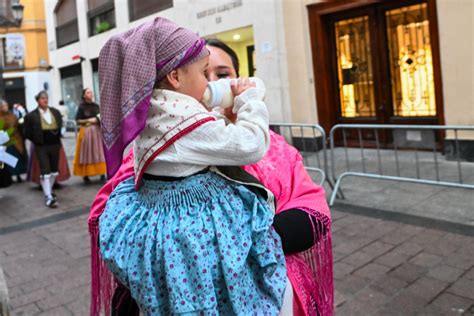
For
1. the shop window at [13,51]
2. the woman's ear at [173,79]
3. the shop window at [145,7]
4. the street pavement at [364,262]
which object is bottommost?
the street pavement at [364,262]

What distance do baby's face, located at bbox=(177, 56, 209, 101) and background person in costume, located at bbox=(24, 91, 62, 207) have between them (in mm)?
6783

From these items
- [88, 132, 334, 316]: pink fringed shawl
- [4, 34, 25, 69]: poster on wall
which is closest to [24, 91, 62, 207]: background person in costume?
[88, 132, 334, 316]: pink fringed shawl

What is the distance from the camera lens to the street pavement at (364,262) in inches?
132

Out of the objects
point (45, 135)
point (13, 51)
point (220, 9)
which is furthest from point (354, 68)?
point (13, 51)

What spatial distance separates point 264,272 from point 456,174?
6.16 meters

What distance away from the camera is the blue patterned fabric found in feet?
3.95

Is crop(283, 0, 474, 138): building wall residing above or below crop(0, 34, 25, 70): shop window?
below

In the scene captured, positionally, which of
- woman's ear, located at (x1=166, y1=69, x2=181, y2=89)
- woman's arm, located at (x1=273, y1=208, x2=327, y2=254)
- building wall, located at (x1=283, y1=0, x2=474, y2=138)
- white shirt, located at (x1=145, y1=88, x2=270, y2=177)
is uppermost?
building wall, located at (x1=283, y1=0, x2=474, y2=138)

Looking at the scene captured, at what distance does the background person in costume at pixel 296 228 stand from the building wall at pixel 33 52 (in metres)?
27.2

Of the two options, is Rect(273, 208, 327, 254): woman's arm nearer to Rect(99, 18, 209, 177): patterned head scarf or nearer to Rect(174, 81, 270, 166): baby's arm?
Rect(174, 81, 270, 166): baby's arm

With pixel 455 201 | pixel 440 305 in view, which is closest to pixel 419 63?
pixel 455 201

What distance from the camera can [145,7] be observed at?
574 inches

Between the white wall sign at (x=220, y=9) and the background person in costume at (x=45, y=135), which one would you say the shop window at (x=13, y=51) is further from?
the background person in costume at (x=45, y=135)

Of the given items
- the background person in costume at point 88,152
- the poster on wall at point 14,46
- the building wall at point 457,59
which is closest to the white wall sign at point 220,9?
the background person in costume at point 88,152
